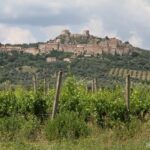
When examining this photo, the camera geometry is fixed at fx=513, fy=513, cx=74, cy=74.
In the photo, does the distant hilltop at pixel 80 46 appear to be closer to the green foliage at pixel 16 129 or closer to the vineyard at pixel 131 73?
the vineyard at pixel 131 73

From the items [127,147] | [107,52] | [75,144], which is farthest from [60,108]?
[107,52]

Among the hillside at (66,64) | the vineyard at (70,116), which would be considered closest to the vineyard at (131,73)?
the hillside at (66,64)

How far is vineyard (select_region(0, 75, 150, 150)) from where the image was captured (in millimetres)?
15469

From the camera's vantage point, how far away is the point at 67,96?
19.6 meters

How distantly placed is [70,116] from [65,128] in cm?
54

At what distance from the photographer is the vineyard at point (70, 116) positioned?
50.8 feet

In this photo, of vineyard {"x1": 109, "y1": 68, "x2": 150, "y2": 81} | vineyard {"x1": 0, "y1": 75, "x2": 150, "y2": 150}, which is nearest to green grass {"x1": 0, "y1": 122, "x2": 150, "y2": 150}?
vineyard {"x1": 0, "y1": 75, "x2": 150, "y2": 150}

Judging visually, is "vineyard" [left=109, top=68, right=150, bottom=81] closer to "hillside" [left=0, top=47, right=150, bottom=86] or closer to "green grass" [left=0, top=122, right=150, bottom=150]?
"hillside" [left=0, top=47, right=150, bottom=86]

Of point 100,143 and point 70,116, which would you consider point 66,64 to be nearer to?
point 70,116

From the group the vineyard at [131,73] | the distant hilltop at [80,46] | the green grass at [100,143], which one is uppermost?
the distant hilltop at [80,46]

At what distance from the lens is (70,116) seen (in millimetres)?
15836

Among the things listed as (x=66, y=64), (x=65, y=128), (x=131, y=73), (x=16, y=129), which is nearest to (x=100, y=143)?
(x=65, y=128)

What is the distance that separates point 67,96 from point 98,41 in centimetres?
9604

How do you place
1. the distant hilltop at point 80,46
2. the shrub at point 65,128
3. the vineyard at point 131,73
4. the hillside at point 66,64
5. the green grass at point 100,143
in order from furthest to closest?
the distant hilltop at point 80,46 < the hillside at point 66,64 < the vineyard at point 131,73 < the shrub at point 65,128 < the green grass at point 100,143
